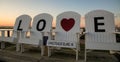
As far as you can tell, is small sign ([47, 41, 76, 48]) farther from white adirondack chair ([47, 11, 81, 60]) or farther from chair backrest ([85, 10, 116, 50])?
chair backrest ([85, 10, 116, 50])

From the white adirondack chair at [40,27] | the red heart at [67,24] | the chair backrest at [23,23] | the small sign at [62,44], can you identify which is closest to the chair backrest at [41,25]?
the white adirondack chair at [40,27]

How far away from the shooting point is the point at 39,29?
14.7ft

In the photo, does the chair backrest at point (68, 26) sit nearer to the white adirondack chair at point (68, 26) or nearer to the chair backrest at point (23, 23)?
the white adirondack chair at point (68, 26)

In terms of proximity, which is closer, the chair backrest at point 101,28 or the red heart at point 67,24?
the chair backrest at point 101,28

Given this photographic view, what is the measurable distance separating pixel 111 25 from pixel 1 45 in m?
3.18

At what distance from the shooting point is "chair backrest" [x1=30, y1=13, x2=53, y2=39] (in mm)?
4328

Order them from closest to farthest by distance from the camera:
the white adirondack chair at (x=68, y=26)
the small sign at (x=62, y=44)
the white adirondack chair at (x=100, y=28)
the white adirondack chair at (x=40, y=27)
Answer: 1. the small sign at (x=62, y=44)
2. the white adirondack chair at (x=100, y=28)
3. the white adirondack chair at (x=68, y=26)
4. the white adirondack chair at (x=40, y=27)

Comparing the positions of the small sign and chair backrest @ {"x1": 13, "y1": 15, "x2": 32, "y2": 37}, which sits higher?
chair backrest @ {"x1": 13, "y1": 15, "x2": 32, "y2": 37}

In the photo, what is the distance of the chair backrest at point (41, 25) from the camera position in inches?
170

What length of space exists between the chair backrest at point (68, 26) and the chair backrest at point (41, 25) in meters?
0.26

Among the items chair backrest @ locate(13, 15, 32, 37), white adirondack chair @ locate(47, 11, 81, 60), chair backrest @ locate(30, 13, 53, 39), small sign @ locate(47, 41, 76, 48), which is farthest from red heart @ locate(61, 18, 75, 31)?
chair backrest @ locate(13, 15, 32, 37)

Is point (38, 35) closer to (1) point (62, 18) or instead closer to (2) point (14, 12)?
(1) point (62, 18)

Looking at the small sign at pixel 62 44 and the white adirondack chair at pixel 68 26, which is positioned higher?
the white adirondack chair at pixel 68 26

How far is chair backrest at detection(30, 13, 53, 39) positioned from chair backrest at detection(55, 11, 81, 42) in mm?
261
